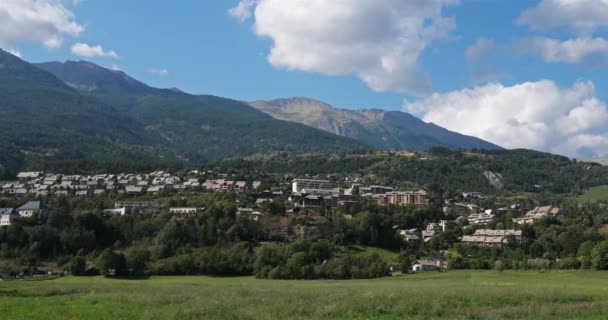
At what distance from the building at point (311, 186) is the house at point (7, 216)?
238ft

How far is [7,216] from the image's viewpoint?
106 meters

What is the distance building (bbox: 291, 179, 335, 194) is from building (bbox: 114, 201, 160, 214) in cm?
4960

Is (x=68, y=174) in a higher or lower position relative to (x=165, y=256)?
higher

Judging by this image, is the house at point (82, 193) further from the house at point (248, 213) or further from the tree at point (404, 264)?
the tree at point (404, 264)

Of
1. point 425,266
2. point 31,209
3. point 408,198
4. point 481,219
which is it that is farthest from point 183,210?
point 408,198

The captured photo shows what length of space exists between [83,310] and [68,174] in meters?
160

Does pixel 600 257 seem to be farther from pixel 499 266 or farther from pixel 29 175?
pixel 29 175

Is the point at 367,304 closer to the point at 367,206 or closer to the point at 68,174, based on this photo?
the point at 367,206

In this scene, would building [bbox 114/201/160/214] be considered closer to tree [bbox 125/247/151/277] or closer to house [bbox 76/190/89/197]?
house [bbox 76/190/89/197]

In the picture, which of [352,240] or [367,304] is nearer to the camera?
[367,304]

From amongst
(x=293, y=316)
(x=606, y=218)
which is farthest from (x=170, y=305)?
(x=606, y=218)

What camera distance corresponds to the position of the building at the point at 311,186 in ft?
540

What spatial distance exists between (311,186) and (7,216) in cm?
8699

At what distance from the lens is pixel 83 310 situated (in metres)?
32.0
